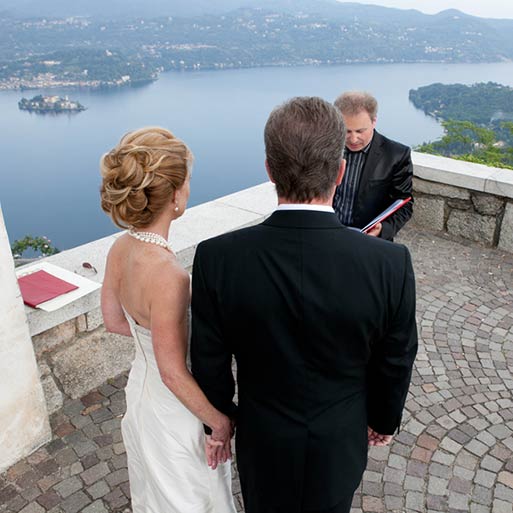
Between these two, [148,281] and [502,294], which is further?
[502,294]

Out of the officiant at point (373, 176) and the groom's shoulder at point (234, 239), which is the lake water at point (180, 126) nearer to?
the officiant at point (373, 176)

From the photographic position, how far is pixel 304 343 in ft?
4.23

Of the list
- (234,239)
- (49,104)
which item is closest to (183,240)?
(234,239)

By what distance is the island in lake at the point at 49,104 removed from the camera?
240ft

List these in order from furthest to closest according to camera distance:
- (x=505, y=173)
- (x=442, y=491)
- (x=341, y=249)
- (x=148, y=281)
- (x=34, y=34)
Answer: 1. (x=34, y=34)
2. (x=505, y=173)
3. (x=442, y=491)
4. (x=148, y=281)
5. (x=341, y=249)

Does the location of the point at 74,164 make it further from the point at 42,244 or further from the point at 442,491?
the point at 442,491

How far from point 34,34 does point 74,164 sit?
158ft

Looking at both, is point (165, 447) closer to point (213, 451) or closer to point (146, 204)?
point (213, 451)

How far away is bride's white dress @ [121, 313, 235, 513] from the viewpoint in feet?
5.84

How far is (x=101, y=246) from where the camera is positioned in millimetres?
3381

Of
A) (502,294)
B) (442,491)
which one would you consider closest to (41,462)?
(442,491)

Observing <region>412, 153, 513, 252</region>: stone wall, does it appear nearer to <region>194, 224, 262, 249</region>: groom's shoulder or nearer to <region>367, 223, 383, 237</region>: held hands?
<region>367, 223, 383, 237</region>: held hands

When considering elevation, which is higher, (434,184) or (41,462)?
(434,184)

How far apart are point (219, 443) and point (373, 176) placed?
1979mm
